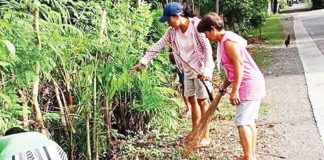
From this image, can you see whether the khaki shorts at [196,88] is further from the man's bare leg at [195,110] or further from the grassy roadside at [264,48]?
the grassy roadside at [264,48]

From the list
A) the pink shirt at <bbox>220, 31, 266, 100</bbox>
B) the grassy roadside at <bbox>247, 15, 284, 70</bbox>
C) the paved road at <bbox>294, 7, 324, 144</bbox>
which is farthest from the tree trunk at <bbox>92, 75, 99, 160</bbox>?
the grassy roadside at <bbox>247, 15, 284, 70</bbox>

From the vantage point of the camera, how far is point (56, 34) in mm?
4242

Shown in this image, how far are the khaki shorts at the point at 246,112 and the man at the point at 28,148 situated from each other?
329 centimetres

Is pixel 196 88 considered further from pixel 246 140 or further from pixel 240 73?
pixel 240 73

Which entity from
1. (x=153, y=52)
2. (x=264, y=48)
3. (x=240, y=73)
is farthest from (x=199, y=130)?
(x=264, y=48)

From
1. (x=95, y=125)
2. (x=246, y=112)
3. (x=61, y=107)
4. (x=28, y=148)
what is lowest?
(x=95, y=125)

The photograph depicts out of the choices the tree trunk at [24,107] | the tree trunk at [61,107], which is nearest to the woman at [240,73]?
the tree trunk at [61,107]

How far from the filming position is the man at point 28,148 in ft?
5.42

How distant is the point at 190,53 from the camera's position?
5875mm

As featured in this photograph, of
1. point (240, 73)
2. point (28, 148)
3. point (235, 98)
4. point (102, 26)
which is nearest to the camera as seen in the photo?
point (28, 148)

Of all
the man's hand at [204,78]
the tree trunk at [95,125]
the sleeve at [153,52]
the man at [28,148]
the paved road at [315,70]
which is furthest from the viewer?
the paved road at [315,70]

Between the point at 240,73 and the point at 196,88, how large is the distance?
1315 mm

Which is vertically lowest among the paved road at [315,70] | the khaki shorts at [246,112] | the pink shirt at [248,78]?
the paved road at [315,70]

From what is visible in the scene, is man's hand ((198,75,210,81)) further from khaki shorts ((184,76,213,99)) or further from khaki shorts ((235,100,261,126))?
khaki shorts ((235,100,261,126))
